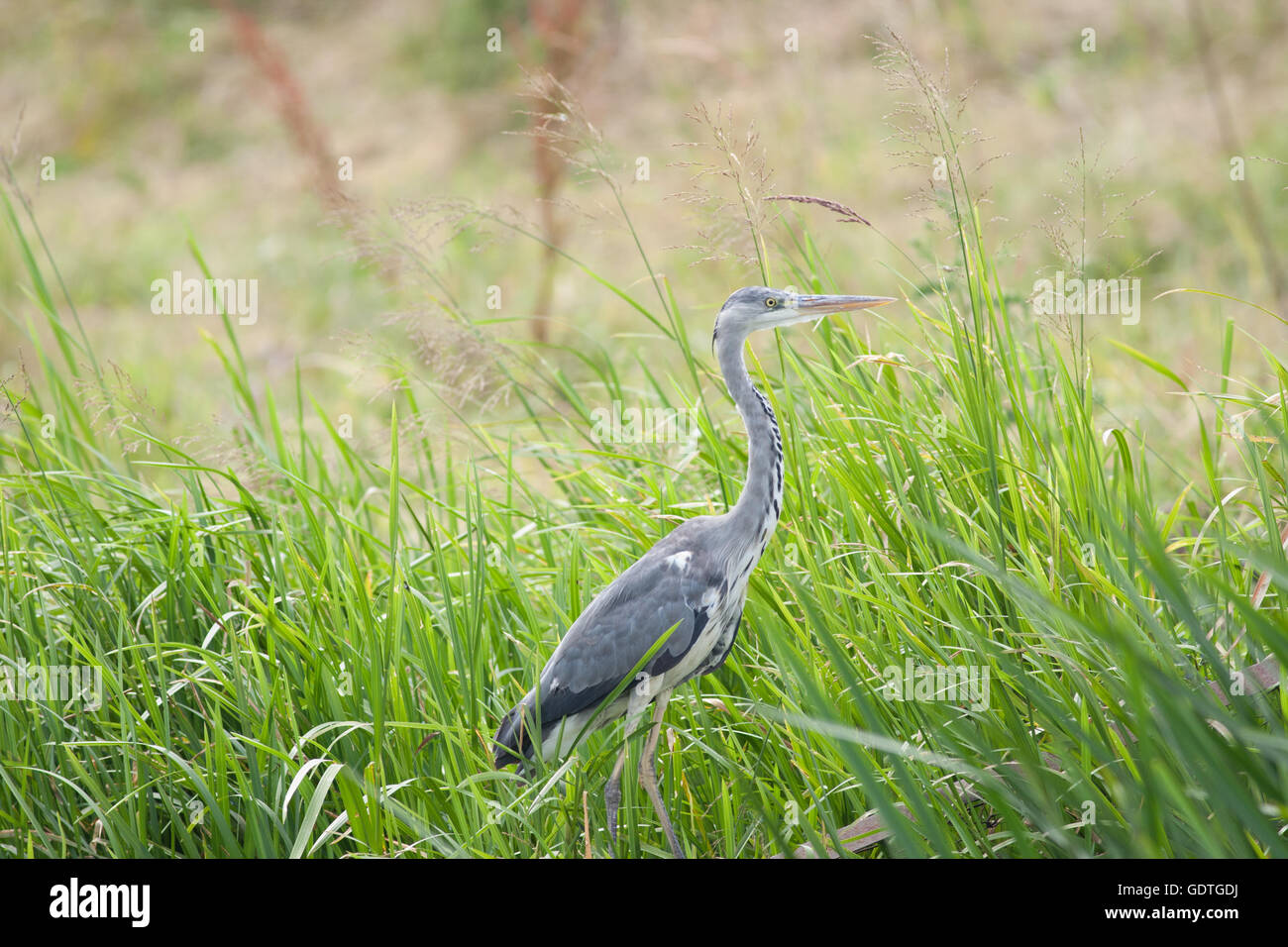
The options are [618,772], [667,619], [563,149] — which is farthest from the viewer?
[563,149]

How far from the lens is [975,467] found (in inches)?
108

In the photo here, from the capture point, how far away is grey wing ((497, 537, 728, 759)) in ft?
8.06

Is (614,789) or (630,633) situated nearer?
(630,633)

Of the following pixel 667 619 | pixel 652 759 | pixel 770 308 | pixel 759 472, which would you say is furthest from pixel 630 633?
pixel 770 308

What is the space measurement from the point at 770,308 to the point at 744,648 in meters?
0.99

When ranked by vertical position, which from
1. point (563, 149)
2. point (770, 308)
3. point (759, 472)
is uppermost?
point (563, 149)

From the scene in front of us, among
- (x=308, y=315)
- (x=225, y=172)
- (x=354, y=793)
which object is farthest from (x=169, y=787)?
(x=225, y=172)

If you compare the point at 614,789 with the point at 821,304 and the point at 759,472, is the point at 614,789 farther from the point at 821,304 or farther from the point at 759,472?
the point at 821,304

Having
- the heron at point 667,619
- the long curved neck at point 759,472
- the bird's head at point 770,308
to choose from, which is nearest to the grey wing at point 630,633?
the heron at point 667,619

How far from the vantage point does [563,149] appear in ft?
29.2

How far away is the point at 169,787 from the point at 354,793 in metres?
0.52

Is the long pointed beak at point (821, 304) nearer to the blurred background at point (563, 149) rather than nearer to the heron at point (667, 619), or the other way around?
the heron at point (667, 619)

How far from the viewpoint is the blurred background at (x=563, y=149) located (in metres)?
7.86

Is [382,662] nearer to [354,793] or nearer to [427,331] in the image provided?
[354,793]
